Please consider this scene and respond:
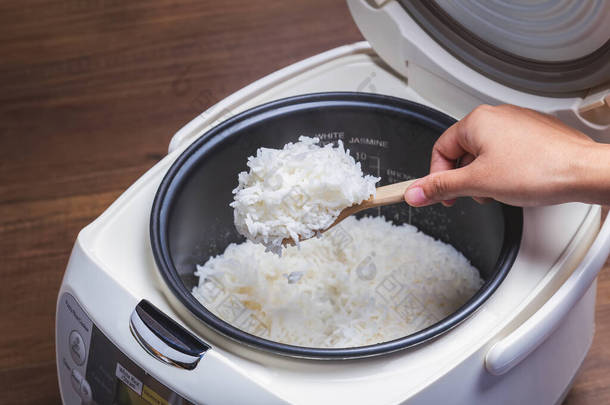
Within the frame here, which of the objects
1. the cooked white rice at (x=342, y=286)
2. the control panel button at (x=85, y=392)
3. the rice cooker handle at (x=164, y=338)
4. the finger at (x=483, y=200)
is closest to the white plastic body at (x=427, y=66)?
the finger at (x=483, y=200)

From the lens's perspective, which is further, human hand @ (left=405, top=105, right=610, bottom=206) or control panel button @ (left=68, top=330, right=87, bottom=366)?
control panel button @ (left=68, top=330, right=87, bottom=366)

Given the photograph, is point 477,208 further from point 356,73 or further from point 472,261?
point 356,73

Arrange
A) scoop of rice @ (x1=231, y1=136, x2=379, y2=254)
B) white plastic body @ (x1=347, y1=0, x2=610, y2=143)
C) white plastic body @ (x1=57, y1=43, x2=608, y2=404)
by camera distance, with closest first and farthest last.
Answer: white plastic body @ (x1=57, y1=43, x2=608, y2=404)
scoop of rice @ (x1=231, y1=136, x2=379, y2=254)
white plastic body @ (x1=347, y1=0, x2=610, y2=143)

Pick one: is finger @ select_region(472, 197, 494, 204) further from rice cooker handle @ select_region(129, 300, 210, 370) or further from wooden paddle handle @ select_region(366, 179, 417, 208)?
rice cooker handle @ select_region(129, 300, 210, 370)

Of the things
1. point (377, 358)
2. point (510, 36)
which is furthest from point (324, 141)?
point (377, 358)

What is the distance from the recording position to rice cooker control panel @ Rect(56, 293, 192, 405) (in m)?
0.88

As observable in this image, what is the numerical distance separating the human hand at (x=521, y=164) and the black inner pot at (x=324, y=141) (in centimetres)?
10

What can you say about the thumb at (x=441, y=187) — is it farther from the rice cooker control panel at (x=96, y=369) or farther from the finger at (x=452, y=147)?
the rice cooker control panel at (x=96, y=369)

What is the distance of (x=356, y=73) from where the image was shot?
117 cm

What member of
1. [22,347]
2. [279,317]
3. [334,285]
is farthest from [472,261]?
[22,347]

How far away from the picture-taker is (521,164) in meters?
0.86

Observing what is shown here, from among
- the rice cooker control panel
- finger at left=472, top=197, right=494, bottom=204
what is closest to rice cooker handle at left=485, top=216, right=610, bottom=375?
finger at left=472, top=197, right=494, bottom=204

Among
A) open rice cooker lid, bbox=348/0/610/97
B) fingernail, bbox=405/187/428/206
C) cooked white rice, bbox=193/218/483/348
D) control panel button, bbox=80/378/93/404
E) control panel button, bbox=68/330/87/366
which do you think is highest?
open rice cooker lid, bbox=348/0/610/97

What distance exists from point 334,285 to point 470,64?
1.32 ft
